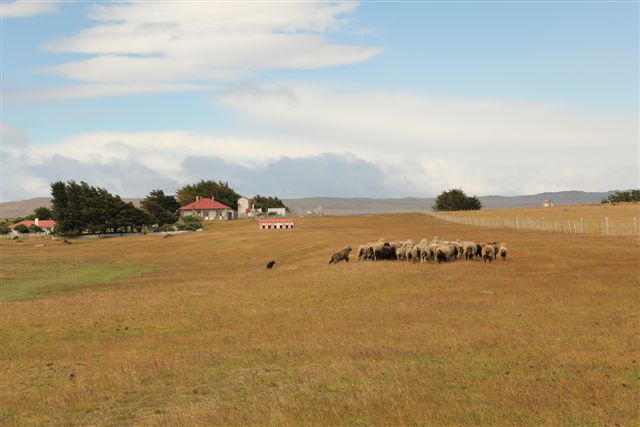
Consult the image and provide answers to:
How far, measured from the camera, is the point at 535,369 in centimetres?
1719

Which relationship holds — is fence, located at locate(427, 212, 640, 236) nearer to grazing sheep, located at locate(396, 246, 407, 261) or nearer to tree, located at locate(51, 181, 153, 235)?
grazing sheep, located at locate(396, 246, 407, 261)

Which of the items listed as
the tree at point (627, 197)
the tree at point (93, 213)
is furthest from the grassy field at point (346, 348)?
the tree at point (627, 197)

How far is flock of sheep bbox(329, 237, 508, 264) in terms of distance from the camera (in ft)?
144

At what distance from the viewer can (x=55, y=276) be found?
5831 cm

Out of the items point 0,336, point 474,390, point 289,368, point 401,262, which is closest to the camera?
point 474,390

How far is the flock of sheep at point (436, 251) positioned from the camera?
4394 centimetres

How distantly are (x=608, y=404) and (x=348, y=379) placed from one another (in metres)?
5.96

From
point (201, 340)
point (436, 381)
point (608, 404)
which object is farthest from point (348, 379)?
point (201, 340)

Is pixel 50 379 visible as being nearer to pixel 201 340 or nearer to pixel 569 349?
pixel 201 340

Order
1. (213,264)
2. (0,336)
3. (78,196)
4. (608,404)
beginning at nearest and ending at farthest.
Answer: (608,404), (0,336), (213,264), (78,196)

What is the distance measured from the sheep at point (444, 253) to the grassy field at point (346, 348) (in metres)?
2.11

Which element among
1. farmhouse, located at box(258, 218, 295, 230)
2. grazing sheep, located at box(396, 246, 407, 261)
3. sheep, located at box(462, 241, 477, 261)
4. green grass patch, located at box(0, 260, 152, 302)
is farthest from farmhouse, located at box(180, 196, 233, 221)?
sheep, located at box(462, 241, 477, 261)

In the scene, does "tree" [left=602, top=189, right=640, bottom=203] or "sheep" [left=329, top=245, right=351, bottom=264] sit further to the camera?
"tree" [left=602, top=189, right=640, bottom=203]

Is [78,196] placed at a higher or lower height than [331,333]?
higher
